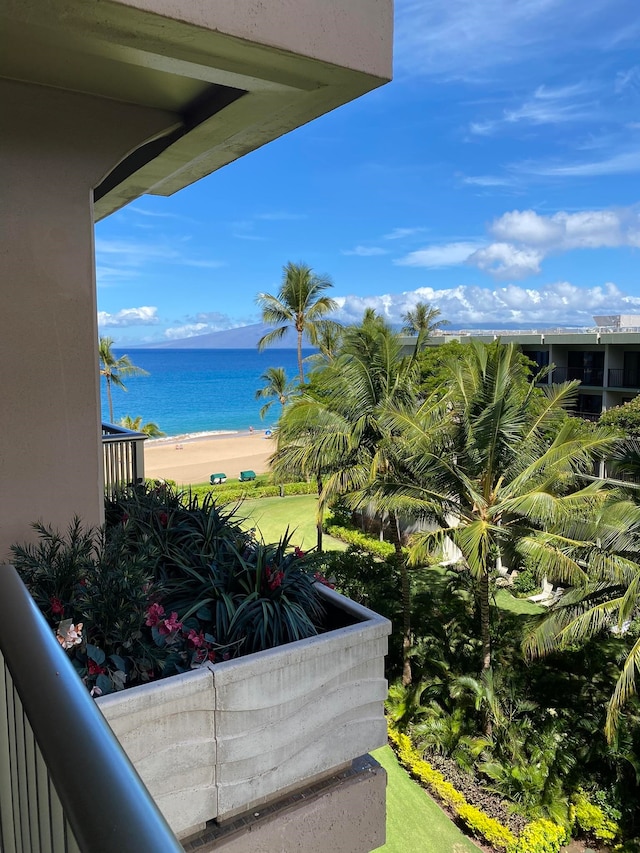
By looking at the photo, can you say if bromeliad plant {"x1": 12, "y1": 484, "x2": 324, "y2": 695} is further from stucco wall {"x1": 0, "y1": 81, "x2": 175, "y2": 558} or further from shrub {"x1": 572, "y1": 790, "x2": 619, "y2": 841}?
shrub {"x1": 572, "y1": 790, "x2": 619, "y2": 841}

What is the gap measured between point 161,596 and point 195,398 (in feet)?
289

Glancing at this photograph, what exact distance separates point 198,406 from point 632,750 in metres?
75.9

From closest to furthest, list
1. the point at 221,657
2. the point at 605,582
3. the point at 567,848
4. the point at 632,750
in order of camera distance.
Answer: the point at 221,657
the point at 567,848
the point at 632,750
the point at 605,582

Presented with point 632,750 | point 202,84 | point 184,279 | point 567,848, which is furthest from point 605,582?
point 184,279

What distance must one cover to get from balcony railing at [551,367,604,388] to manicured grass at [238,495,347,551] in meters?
15.6

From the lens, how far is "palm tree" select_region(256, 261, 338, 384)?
31672 mm

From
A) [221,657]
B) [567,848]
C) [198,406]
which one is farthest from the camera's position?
[198,406]

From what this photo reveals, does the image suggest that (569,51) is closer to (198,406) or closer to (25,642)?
(198,406)

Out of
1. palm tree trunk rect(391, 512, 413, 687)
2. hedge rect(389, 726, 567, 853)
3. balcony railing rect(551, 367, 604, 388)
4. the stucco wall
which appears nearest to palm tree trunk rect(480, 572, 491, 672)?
palm tree trunk rect(391, 512, 413, 687)

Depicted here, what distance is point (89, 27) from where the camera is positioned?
243 centimetres

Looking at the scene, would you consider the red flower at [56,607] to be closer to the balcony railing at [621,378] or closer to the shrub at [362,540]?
the shrub at [362,540]

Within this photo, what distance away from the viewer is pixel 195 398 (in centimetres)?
8962

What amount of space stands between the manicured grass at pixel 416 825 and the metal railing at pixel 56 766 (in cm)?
826

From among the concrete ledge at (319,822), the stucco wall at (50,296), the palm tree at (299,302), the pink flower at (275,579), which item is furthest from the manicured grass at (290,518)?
the concrete ledge at (319,822)
